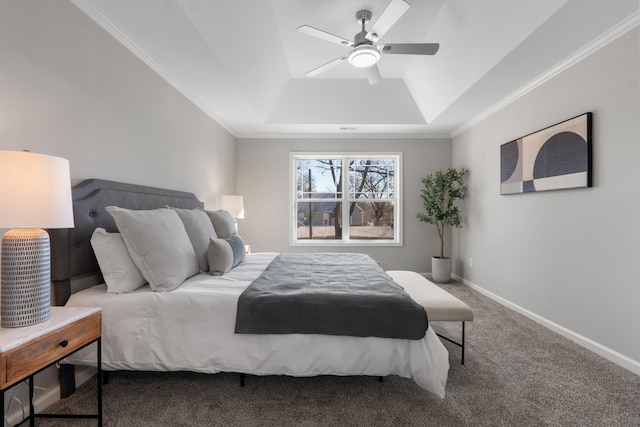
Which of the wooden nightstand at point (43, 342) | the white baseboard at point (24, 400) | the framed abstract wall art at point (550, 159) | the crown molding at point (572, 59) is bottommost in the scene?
the white baseboard at point (24, 400)

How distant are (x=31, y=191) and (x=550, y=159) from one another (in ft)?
11.8

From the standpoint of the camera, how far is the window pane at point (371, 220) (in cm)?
501

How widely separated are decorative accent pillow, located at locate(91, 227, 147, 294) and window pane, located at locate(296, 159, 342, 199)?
3.39m

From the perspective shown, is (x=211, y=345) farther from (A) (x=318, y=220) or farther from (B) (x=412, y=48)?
(A) (x=318, y=220)

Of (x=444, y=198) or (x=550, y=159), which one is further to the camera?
(x=444, y=198)

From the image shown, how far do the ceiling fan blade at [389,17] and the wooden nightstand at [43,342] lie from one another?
2.51m

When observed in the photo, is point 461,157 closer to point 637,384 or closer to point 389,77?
point 389,77

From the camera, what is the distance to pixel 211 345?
5.39 feet

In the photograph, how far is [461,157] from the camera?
14.7 ft

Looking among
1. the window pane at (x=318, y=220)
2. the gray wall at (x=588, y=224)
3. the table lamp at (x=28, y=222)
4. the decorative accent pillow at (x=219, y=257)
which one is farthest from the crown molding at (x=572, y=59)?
the table lamp at (x=28, y=222)

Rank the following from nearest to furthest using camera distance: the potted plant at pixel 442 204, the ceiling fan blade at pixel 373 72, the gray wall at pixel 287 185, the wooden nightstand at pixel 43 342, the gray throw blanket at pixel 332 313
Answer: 1. the wooden nightstand at pixel 43 342
2. the gray throw blanket at pixel 332 313
3. the ceiling fan blade at pixel 373 72
4. the potted plant at pixel 442 204
5. the gray wall at pixel 287 185

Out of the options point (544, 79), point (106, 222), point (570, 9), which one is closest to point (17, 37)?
point (106, 222)

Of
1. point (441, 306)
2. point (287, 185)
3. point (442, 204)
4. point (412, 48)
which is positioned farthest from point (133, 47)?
point (442, 204)

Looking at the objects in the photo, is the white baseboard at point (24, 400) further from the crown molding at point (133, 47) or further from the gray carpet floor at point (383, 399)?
the crown molding at point (133, 47)
